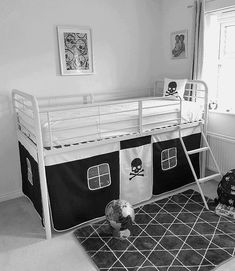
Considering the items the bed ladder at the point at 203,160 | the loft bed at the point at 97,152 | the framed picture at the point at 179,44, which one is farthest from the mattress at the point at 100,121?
the framed picture at the point at 179,44

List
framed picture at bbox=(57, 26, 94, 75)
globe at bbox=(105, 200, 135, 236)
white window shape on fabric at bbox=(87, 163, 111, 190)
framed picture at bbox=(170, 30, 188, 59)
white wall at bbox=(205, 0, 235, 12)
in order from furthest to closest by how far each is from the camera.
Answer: framed picture at bbox=(170, 30, 188, 59), framed picture at bbox=(57, 26, 94, 75), white wall at bbox=(205, 0, 235, 12), white window shape on fabric at bbox=(87, 163, 111, 190), globe at bbox=(105, 200, 135, 236)

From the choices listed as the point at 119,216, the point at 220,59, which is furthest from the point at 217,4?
the point at 119,216

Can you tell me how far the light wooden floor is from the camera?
2.05 metres

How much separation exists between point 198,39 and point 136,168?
170 cm

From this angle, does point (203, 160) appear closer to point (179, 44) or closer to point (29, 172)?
point (179, 44)

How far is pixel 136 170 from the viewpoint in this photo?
282 centimetres

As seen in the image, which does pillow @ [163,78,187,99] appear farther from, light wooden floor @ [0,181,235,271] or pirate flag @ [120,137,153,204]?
light wooden floor @ [0,181,235,271]

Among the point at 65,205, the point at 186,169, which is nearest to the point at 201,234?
the point at 186,169

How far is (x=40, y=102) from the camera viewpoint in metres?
3.17

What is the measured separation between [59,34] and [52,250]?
2.28 meters

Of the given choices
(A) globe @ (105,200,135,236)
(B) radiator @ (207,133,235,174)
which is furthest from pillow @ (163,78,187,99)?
(A) globe @ (105,200,135,236)

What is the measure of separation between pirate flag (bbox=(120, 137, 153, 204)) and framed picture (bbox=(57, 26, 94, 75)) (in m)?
1.22

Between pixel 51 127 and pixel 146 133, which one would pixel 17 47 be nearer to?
pixel 51 127

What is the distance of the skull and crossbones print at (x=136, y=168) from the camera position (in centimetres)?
279
